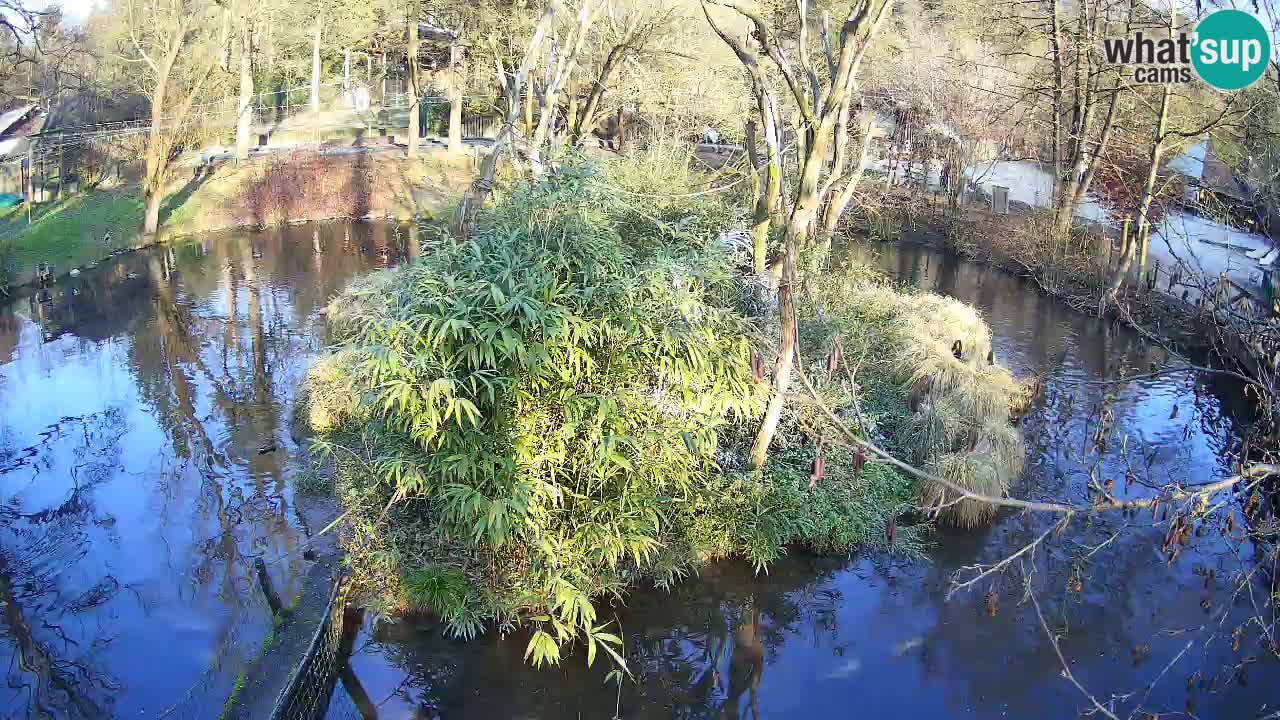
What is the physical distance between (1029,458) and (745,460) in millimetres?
4525

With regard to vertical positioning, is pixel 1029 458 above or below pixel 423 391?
below

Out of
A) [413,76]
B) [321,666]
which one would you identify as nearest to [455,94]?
[413,76]

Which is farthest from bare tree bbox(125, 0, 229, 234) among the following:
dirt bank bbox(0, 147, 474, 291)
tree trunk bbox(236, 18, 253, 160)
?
tree trunk bbox(236, 18, 253, 160)

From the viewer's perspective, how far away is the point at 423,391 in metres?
8.09

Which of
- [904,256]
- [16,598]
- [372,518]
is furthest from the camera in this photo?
[904,256]

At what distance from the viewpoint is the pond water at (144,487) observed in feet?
29.2

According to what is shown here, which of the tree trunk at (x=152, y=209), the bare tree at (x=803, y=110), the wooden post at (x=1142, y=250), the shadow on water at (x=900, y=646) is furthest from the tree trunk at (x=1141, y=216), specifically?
the tree trunk at (x=152, y=209)

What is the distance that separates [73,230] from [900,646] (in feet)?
73.2

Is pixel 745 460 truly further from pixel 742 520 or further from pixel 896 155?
pixel 896 155

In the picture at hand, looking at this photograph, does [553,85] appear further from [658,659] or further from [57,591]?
[658,659]

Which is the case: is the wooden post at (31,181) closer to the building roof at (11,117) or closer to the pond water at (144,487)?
the pond water at (144,487)

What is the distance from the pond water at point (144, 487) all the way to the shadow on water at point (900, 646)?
1.77 metres

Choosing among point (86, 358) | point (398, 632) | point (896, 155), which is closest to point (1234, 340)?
point (896, 155)

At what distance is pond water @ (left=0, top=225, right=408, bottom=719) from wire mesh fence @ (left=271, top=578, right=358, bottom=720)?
76cm
